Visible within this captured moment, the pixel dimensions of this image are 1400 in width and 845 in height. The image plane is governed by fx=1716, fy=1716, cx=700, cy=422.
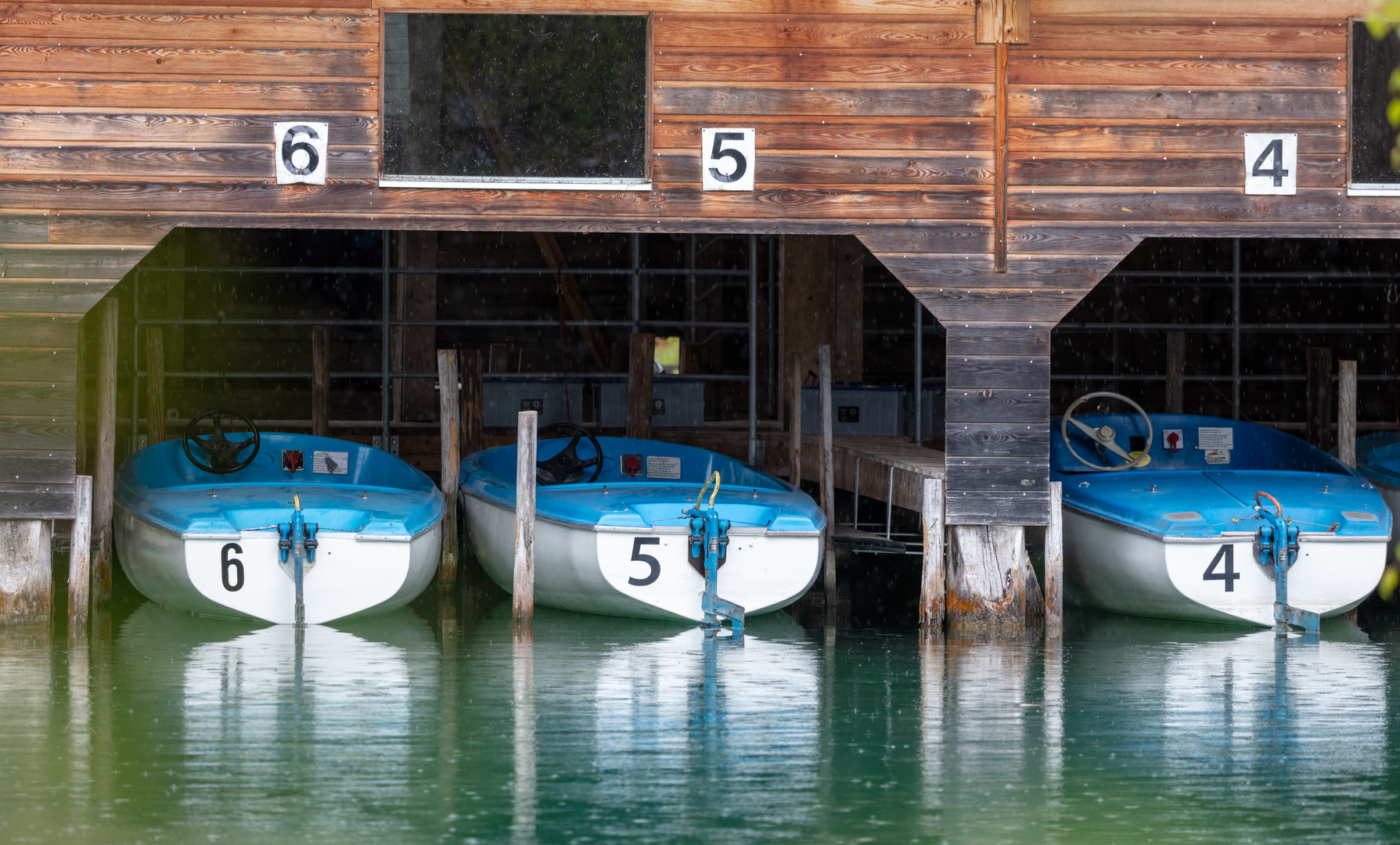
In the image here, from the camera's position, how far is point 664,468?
1257cm

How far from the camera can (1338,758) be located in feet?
22.9

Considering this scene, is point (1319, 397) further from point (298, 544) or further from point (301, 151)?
point (301, 151)

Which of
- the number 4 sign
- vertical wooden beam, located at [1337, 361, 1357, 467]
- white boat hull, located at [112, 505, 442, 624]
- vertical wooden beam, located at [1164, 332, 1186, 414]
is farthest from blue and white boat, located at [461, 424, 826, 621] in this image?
vertical wooden beam, located at [1164, 332, 1186, 414]

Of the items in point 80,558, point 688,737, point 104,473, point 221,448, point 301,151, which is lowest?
point 688,737

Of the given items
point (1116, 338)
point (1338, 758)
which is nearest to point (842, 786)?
point (1338, 758)

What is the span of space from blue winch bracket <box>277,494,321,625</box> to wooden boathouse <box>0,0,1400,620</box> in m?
1.22

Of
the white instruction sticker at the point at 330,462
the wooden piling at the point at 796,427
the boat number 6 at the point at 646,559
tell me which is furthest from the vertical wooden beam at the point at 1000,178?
the white instruction sticker at the point at 330,462

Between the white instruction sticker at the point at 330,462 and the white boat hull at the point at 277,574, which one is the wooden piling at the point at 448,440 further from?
the white boat hull at the point at 277,574

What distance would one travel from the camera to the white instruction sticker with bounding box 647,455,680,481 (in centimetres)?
1255

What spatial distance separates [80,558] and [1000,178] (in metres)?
5.66

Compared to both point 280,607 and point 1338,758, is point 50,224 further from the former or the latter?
point 1338,758

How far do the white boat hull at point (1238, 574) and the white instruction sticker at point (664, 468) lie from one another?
11.0 feet

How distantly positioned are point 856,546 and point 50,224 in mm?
5420

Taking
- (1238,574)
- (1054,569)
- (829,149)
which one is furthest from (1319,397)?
(829,149)
